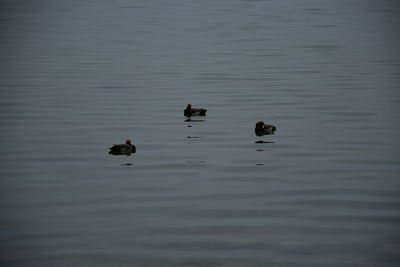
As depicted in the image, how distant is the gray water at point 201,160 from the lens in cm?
1453

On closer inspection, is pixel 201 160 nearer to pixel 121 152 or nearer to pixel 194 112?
pixel 121 152

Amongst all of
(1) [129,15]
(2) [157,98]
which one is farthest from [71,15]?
(2) [157,98]

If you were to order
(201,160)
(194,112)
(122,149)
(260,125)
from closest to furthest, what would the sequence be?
(201,160) < (122,149) < (260,125) < (194,112)

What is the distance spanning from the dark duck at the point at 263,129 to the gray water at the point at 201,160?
55 cm

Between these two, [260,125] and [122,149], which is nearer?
[122,149]

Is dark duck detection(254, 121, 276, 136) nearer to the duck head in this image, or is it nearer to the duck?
the duck head

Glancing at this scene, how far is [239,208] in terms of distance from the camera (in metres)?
16.9

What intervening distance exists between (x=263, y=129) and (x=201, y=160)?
5045 mm

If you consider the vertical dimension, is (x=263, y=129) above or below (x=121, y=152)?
above

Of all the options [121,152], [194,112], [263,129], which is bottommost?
[121,152]

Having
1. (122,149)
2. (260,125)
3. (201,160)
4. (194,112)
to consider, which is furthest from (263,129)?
(122,149)

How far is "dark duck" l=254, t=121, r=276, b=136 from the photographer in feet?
86.9

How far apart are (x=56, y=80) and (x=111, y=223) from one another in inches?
1197

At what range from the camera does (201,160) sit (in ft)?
73.5
